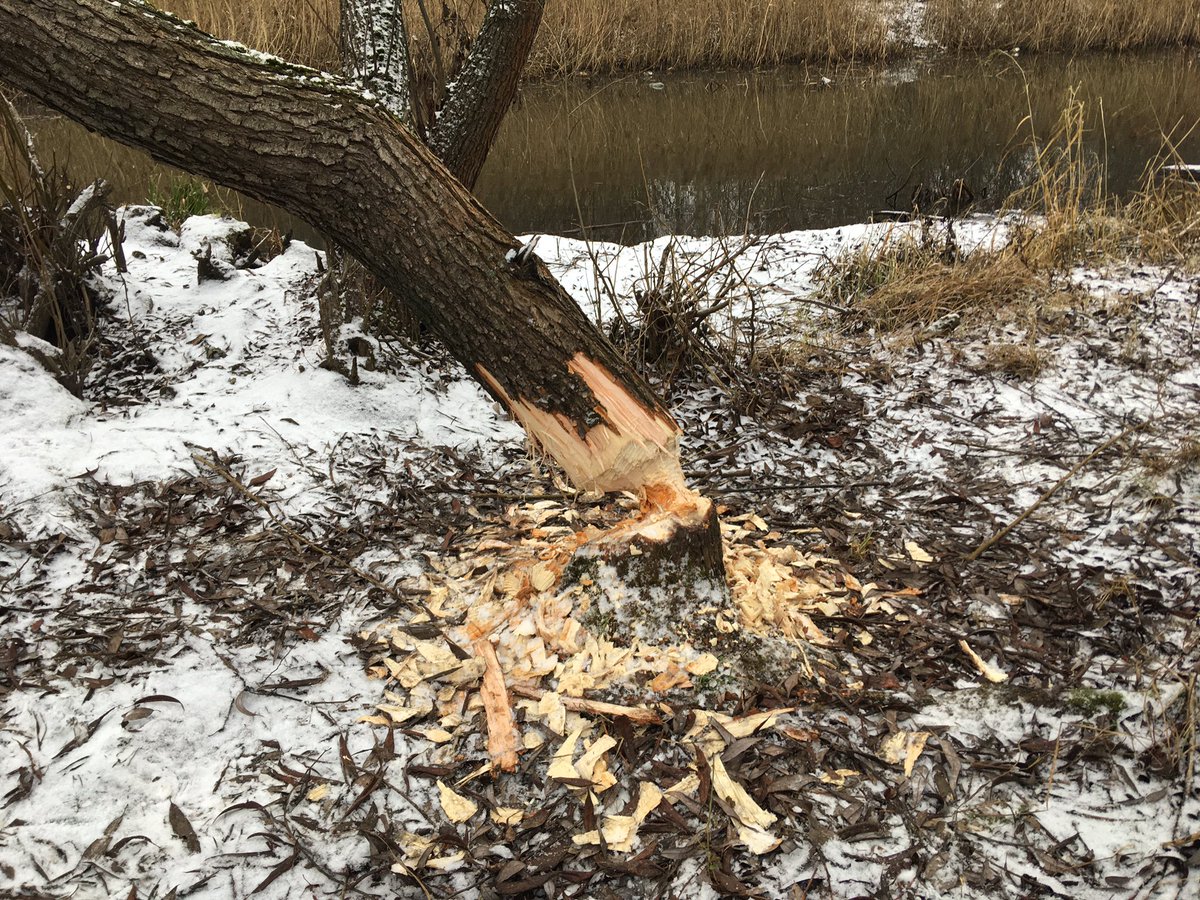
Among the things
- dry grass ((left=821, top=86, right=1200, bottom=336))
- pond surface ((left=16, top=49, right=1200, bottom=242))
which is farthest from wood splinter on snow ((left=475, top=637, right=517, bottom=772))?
pond surface ((left=16, top=49, right=1200, bottom=242))

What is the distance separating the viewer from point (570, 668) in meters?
1.96

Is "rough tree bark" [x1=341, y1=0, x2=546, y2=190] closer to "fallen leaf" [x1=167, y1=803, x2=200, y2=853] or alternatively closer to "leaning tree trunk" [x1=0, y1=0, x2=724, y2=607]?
"leaning tree trunk" [x1=0, y1=0, x2=724, y2=607]

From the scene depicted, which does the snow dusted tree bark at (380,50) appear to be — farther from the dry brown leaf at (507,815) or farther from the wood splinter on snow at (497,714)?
the dry brown leaf at (507,815)

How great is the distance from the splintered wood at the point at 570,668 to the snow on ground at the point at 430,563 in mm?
74

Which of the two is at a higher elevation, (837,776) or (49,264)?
(49,264)

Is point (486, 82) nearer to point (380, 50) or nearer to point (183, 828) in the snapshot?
point (380, 50)

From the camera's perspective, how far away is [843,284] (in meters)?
3.98

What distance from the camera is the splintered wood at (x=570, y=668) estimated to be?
171cm

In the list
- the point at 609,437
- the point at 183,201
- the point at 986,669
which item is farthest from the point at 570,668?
the point at 183,201

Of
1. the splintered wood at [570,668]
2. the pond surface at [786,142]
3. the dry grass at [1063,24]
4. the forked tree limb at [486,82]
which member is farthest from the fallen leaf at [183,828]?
the dry grass at [1063,24]

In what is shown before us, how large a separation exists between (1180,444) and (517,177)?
18.2 ft

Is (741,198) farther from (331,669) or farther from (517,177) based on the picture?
(331,669)

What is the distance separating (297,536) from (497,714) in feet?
2.83

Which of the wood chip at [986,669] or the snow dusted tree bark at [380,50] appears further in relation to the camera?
the snow dusted tree bark at [380,50]
